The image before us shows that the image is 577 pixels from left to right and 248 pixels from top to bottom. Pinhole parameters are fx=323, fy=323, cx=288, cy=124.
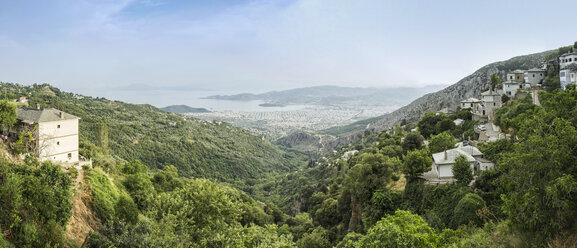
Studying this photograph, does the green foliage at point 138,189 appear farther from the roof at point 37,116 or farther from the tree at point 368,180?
the tree at point 368,180

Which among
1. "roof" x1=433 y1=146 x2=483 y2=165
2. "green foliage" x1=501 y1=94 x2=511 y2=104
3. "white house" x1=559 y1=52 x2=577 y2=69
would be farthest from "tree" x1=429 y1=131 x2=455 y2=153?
"white house" x1=559 y1=52 x2=577 y2=69

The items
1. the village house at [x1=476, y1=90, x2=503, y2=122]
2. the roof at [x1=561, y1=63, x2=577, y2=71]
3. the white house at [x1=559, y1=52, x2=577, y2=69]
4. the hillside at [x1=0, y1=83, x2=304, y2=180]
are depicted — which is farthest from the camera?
the hillside at [x1=0, y1=83, x2=304, y2=180]

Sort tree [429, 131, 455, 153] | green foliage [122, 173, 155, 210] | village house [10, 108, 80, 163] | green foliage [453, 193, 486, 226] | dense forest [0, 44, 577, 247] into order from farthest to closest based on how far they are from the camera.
→ tree [429, 131, 455, 153], green foliage [122, 173, 155, 210], village house [10, 108, 80, 163], green foliage [453, 193, 486, 226], dense forest [0, 44, 577, 247]

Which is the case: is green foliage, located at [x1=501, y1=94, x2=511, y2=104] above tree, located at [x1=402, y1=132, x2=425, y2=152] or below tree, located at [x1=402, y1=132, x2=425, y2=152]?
above

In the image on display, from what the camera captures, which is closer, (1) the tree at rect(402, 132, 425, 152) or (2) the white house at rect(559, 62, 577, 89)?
(2) the white house at rect(559, 62, 577, 89)

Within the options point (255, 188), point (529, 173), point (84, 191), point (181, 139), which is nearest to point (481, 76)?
point (255, 188)

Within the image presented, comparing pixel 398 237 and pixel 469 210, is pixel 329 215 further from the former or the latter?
pixel 398 237

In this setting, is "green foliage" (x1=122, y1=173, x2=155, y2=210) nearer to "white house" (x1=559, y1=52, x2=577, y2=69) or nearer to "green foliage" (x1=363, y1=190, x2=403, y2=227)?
Result: "green foliage" (x1=363, y1=190, x2=403, y2=227)
